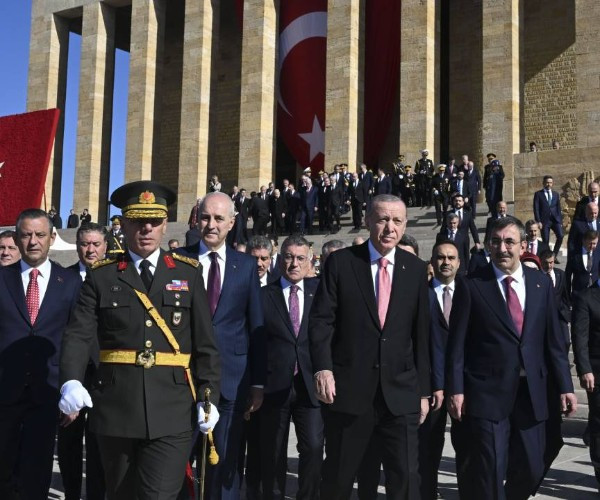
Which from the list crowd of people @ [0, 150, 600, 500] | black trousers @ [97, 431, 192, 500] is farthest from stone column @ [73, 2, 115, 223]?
black trousers @ [97, 431, 192, 500]

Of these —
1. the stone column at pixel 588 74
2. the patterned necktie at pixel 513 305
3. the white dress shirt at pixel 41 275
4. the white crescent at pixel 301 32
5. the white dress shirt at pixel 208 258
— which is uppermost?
the white crescent at pixel 301 32

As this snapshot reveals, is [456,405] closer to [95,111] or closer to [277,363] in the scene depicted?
[277,363]

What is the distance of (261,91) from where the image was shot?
80.8ft

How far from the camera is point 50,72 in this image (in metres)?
29.6

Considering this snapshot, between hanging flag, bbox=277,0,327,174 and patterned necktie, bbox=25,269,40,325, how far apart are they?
19685 millimetres

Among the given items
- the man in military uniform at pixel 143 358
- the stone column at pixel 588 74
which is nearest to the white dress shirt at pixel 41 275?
the man in military uniform at pixel 143 358

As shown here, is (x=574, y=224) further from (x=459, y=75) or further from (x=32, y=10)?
(x=32, y=10)

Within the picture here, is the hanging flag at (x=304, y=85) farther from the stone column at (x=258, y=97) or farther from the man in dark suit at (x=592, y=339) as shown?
the man in dark suit at (x=592, y=339)

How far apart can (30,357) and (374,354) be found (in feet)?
6.06

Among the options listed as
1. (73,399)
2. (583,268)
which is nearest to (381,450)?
(73,399)

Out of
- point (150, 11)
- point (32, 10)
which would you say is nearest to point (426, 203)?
point (150, 11)

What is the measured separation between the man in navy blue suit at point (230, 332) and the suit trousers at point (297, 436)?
60 centimetres

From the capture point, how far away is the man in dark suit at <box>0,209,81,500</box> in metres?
4.43

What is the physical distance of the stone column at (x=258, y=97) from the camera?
80.8ft
